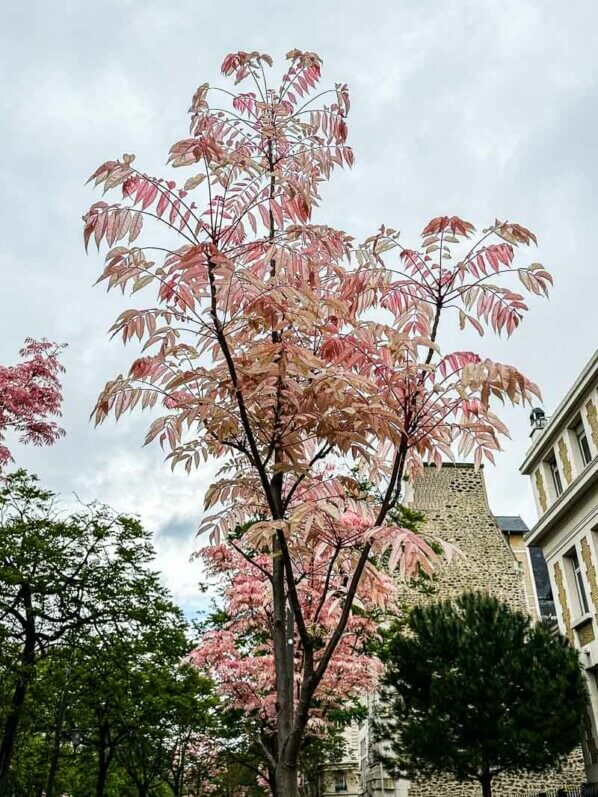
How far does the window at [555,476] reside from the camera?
20442 millimetres

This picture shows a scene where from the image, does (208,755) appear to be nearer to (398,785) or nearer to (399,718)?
(398,785)

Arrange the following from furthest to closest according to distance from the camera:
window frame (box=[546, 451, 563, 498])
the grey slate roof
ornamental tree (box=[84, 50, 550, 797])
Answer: the grey slate roof < window frame (box=[546, 451, 563, 498]) < ornamental tree (box=[84, 50, 550, 797])

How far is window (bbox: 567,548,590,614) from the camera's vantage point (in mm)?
18844

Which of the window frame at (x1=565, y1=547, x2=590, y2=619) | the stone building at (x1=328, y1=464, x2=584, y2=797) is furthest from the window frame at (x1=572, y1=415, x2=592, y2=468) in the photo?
the stone building at (x1=328, y1=464, x2=584, y2=797)

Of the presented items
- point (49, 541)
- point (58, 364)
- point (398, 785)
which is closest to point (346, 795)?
point (398, 785)

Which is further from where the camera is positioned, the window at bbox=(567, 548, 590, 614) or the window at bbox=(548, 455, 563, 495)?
the window at bbox=(548, 455, 563, 495)

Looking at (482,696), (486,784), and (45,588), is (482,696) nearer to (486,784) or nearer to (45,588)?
(486,784)

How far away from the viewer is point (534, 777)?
24.9 meters

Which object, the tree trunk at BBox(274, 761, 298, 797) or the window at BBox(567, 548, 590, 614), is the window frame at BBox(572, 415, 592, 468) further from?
the tree trunk at BBox(274, 761, 298, 797)

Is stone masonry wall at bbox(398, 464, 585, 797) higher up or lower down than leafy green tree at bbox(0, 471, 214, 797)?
higher up

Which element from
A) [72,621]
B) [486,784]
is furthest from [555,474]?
[72,621]

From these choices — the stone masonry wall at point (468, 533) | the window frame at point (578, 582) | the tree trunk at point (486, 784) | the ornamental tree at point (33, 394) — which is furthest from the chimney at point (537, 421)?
the ornamental tree at point (33, 394)

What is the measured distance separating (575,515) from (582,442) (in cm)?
189

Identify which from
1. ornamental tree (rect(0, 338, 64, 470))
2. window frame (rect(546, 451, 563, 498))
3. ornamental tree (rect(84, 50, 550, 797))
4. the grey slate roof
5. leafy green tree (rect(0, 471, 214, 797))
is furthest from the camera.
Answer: the grey slate roof
